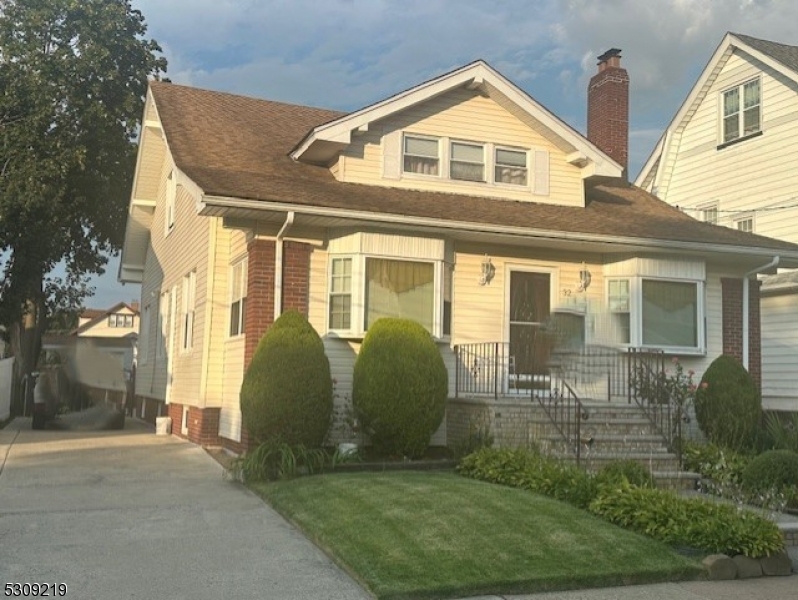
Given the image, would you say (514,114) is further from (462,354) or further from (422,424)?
(422,424)

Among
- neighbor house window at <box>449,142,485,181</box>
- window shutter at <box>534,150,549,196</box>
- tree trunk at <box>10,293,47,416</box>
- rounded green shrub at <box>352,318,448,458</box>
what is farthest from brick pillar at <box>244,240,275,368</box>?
tree trunk at <box>10,293,47,416</box>

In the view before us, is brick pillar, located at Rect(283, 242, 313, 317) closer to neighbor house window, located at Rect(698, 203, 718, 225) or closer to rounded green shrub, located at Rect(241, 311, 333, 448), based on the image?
rounded green shrub, located at Rect(241, 311, 333, 448)

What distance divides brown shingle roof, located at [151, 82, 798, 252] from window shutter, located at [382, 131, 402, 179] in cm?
36

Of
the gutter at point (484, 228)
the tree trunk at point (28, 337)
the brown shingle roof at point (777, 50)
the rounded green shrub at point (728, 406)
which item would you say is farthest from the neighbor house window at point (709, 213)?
the tree trunk at point (28, 337)

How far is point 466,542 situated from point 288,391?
4.32 metres

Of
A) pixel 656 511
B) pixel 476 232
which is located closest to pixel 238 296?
pixel 476 232

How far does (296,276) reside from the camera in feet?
41.6

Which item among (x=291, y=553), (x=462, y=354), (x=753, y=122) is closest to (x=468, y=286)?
(x=462, y=354)

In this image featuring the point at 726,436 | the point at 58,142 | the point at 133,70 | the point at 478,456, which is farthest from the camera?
the point at 133,70

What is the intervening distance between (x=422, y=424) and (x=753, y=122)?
14.9 meters

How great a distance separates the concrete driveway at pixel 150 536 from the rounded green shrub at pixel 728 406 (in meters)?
7.24

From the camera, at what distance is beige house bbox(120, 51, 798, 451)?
12.7 m

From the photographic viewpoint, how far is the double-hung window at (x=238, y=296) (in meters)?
13.6

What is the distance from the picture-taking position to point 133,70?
95.3ft
